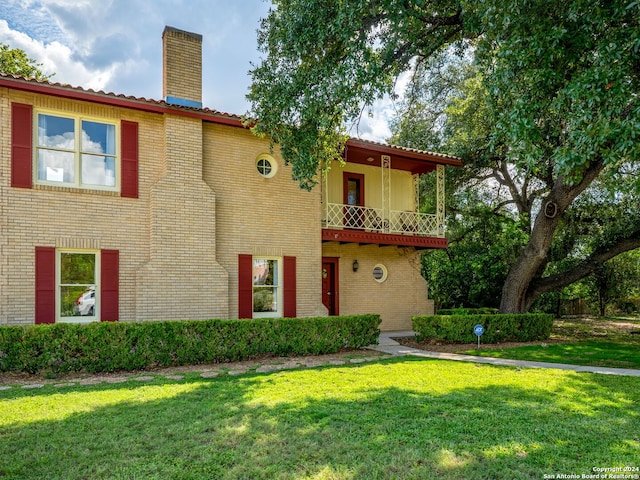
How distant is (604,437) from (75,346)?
8449 millimetres

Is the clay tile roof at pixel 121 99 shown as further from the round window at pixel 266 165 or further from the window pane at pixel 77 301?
the window pane at pixel 77 301

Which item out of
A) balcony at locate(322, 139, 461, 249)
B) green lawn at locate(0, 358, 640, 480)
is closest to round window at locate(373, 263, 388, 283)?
balcony at locate(322, 139, 461, 249)

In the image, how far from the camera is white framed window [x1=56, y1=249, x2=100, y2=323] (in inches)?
398

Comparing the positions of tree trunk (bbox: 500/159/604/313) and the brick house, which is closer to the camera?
the brick house

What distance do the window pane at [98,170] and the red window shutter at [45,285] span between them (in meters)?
1.88

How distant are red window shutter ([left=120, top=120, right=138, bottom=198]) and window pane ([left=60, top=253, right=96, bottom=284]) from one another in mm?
1754

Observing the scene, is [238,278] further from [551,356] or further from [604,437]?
[604,437]

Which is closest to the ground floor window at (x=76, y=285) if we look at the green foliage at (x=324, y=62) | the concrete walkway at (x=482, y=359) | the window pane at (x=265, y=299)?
the window pane at (x=265, y=299)

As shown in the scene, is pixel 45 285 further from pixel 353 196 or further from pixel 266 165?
pixel 353 196

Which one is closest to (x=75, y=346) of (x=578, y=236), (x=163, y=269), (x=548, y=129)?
(x=163, y=269)

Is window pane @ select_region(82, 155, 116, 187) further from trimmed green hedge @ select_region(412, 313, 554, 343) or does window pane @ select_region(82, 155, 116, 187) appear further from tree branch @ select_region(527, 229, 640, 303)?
tree branch @ select_region(527, 229, 640, 303)

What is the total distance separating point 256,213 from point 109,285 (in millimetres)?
4318

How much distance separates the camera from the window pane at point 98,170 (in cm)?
1056

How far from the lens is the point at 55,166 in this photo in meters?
10.3
